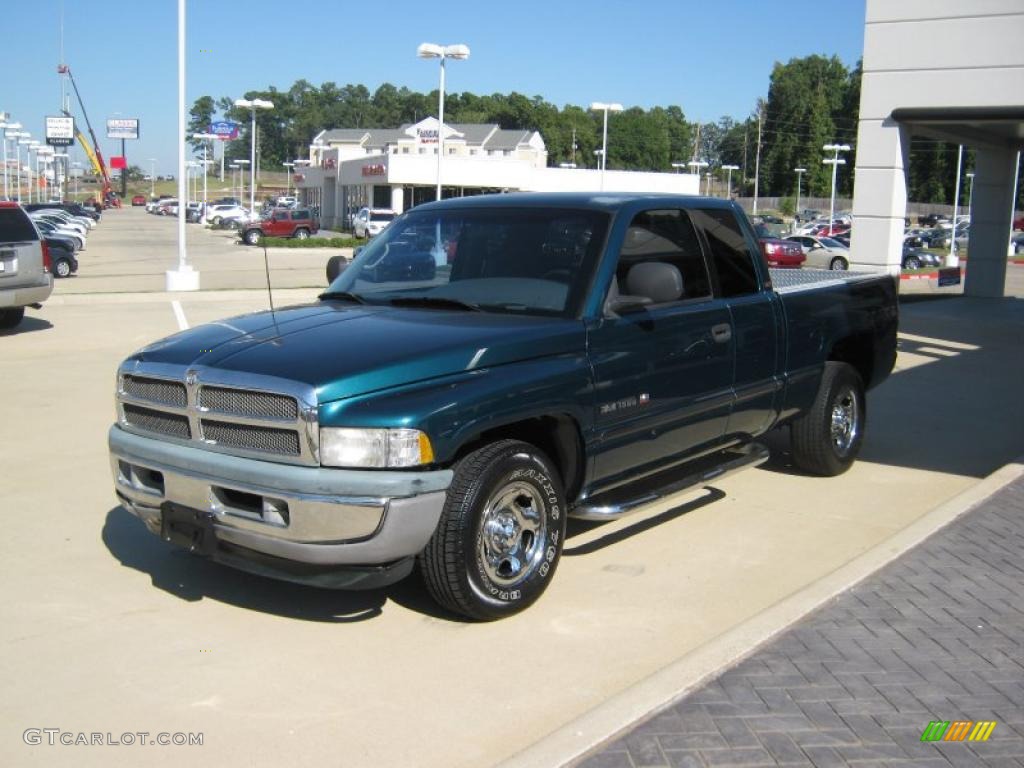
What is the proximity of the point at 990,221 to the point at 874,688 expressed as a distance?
2266 centimetres

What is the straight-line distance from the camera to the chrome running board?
205 inches

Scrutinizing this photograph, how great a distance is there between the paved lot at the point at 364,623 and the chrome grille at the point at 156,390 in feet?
3.35

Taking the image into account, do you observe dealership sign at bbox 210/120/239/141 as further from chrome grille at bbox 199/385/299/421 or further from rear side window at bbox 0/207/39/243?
chrome grille at bbox 199/385/299/421

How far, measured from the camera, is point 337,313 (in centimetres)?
532

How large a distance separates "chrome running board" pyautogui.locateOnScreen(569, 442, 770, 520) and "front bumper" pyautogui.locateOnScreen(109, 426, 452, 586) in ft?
3.64

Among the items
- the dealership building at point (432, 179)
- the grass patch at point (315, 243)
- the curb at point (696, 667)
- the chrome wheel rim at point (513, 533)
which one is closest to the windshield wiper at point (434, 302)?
the chrome wheel rim at point (513, 533)

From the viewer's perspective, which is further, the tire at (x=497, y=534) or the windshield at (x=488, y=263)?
the windshield at (x=488, y=263)

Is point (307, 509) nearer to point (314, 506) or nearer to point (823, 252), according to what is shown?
point (314, 506)

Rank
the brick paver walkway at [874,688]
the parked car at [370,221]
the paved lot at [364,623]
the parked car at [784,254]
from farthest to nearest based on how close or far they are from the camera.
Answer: the parked car at [370,221] → the parked car at [784,254] → the paved lot at [364,623] → the brick paver walkway at [874,688]

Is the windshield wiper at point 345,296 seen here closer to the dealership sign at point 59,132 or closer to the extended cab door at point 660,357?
the extended cab door at point 660,357

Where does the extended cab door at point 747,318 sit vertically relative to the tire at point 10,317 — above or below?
above

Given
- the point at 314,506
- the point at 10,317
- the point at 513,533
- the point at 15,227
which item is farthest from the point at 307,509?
the point at 10,317

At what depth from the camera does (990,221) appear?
24.0 m

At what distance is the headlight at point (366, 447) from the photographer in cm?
427
